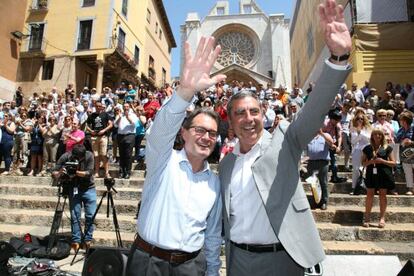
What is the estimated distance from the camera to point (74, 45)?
21.9m

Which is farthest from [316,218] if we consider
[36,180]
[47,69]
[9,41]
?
[47,69]

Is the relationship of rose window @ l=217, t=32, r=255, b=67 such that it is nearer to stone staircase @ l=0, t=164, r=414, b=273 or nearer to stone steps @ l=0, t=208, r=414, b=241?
stone staircase @ l=0, t=164, r=414, b=273

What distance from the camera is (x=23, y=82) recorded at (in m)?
21.7

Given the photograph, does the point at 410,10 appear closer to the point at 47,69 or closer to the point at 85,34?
the point at 85,34

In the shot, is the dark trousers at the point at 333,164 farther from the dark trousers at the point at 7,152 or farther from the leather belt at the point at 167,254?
the dark trousers at the point at 7,152

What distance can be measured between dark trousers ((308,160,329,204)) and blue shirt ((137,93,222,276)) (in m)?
4.32

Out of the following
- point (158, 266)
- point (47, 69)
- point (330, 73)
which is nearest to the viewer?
point (330, 73)

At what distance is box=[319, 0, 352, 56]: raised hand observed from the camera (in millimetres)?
1635

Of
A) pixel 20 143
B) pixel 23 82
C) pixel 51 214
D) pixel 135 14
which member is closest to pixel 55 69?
pixel 23 82

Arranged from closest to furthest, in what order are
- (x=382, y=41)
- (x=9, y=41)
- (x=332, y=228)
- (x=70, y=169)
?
(x=332, y=228) < (x=70, y=169) < (x=382, y=41) < (x=9, y=41)

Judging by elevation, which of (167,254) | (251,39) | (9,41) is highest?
(251,39)

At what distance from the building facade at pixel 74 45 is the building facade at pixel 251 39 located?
12479mm

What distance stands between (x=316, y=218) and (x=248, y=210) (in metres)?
4.10

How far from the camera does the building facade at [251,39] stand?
1300 inches
